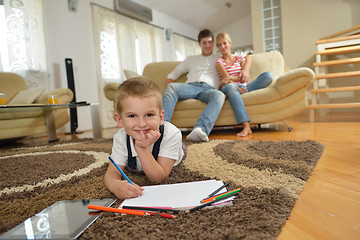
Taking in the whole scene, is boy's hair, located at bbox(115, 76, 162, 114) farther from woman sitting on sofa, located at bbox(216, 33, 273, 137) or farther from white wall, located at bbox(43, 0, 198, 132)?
white wall, located at bbox(43, 0, 198, 132)

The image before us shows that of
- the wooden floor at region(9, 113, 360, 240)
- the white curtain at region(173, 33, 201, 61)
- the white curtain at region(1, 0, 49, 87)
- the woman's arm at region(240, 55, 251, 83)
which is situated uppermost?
the white curtain at region(173, 33, 201, 61)

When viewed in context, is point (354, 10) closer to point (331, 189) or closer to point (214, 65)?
point (214, 65)

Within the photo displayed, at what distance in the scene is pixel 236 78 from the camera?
2.15 m

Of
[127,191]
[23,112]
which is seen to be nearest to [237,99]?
[127,191]

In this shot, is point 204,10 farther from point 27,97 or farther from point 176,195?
point 176,195

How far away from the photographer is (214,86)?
2.21 meters

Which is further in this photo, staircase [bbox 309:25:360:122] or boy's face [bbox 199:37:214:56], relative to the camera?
staircase [bbox 309:25:360:122]

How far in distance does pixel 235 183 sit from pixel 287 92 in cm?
150

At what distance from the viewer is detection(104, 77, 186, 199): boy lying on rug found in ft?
2.30

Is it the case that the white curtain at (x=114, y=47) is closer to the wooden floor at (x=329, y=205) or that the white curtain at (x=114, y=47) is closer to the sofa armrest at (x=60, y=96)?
the sofa armrest at (x=60, y=96)

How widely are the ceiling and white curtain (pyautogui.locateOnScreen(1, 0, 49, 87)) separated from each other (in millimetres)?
2199

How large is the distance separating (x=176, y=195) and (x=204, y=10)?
5725 millimetres

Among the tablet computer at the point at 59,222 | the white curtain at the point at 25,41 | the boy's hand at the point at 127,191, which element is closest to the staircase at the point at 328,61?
the boy's hand at the point at 127,191

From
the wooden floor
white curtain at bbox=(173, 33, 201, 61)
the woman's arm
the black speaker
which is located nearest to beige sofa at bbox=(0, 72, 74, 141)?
the black speaker
